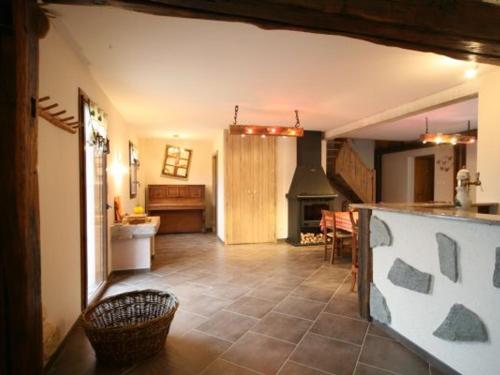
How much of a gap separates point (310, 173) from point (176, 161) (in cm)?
351

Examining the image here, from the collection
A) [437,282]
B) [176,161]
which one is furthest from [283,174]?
[437,282]

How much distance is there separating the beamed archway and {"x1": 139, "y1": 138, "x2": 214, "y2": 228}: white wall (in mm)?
6008

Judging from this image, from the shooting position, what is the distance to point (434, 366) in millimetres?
1945

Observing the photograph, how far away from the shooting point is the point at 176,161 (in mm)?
7434

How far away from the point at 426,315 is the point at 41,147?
2875 mm

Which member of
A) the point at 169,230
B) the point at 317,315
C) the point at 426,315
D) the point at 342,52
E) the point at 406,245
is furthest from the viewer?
the point at 169,230

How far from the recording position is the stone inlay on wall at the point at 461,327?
1.68 meters

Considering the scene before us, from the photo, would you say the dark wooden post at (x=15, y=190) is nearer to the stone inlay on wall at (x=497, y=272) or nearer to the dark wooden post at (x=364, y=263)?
the stone inlay on wall at (x=497, y=272)

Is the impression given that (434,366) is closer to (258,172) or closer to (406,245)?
(406,245)

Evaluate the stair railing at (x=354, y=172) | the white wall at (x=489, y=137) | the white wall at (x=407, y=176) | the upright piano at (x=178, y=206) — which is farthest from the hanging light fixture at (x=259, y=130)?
the white wall at (x=407, y=176)

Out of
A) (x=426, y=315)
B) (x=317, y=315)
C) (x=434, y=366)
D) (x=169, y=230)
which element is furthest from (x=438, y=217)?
(x=169, y=230)

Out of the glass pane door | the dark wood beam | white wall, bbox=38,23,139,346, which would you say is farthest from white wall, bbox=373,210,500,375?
the glass pane door

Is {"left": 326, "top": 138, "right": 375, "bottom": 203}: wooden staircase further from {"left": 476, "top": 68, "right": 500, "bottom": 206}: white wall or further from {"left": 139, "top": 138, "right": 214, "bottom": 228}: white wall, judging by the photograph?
{"left": 476, "top": 68, "right": 500, "bottom": 206}: white wall

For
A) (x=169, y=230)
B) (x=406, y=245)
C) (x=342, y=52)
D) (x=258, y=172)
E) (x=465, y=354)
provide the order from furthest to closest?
1. (x=169, y=230)
2. (x=258, y=172)
3. (x=342, y=52)
4. (x=406, y=245)
5. (x=465, y=354)
